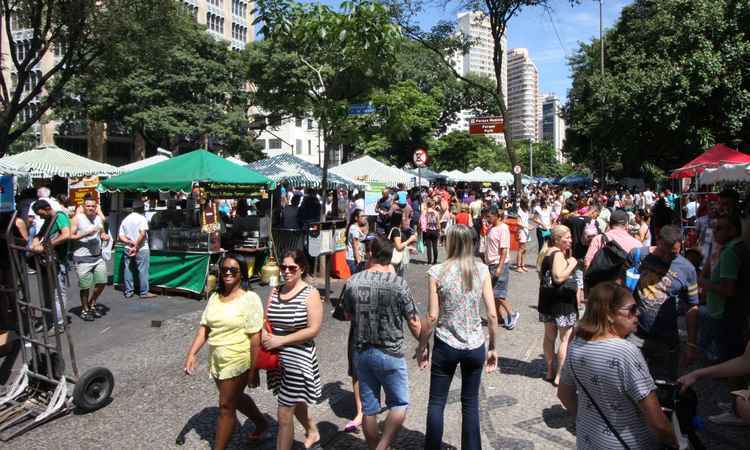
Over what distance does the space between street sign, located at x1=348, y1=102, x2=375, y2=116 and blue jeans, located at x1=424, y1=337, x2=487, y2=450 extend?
8.58 metres

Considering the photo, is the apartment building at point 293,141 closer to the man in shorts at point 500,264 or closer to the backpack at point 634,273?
the man in shorts at point 500,264

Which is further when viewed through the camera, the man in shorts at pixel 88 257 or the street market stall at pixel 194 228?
the street market stall at pixel 194 228

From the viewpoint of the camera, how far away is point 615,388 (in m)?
2.73

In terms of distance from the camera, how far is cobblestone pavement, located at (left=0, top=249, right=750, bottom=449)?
470 centimetres

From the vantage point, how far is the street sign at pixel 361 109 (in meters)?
12.0

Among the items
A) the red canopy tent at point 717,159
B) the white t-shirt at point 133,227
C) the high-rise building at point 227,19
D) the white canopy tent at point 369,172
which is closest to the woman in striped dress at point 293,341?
the white t-shirt at point 133,227

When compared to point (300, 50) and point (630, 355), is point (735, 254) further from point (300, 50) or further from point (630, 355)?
point (300, 50)

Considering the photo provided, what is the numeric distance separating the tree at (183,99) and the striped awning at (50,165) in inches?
588

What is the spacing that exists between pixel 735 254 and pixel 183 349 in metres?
6.04

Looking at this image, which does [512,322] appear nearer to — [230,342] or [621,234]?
[621,234]

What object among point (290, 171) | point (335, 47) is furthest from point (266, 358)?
point (290, 171)

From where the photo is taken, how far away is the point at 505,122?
67.2 feet

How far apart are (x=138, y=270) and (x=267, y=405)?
5.85 meters

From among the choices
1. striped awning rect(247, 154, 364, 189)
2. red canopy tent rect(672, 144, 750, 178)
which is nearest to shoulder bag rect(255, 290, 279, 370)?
striped awning rect(247, 154, 364, 189)
